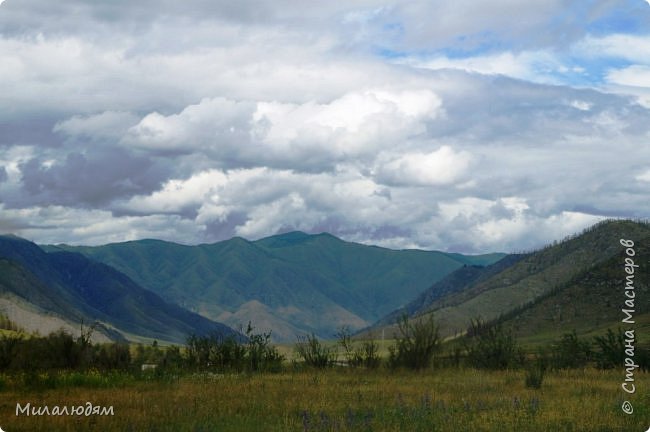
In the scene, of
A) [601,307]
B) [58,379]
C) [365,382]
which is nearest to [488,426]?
[365,382]

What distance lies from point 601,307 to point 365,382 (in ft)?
375

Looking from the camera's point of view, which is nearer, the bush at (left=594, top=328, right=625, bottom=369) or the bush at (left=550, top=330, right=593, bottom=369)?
the bush at (left=594, top=328, right=625, bottom=369)

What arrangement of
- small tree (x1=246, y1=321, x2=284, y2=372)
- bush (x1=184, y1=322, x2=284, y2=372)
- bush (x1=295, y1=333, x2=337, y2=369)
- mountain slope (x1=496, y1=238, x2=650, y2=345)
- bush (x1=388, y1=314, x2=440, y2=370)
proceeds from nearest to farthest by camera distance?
bush (x1=388, y1=314, x2=440, y2=370)
small tree (x1=246, y1=321, x2=284, y2=372)
bush (x1=184, y1=322, x2=284, y2=372)
bush (x1=295, y1=333, x2=337, y2=369)
mountain slope (x1=496, y1=238, x2=650, y2=345)

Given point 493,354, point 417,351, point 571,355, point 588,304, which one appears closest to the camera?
point 417,351

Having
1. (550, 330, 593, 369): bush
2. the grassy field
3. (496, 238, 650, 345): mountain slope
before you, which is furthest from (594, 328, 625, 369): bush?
(496, 238, 650, 345): mountain slope

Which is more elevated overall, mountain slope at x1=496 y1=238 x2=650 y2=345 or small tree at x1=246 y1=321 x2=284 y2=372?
mountain slope at x1=496 y1=238 x2=650 y2=345

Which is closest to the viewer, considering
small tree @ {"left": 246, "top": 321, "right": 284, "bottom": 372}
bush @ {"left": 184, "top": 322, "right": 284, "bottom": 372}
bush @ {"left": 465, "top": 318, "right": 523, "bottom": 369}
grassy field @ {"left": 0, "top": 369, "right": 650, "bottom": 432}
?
grassy field @ {"left": 0, "top": 369, "right": 650, "bottom": 432}

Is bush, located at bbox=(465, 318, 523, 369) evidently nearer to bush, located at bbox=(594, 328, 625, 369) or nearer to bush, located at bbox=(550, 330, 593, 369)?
bush, located at bbox=(550, 330, 593, 369)

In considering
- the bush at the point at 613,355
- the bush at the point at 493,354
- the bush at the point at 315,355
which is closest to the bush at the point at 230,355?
the bush at the point at 315,355

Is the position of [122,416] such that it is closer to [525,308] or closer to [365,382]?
[365,382]

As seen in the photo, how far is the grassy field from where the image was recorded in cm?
1862

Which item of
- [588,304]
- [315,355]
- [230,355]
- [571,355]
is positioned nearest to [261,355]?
[230,355]

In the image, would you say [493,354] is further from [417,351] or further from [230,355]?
[230,355]

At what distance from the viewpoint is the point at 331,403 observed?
2236 centimetres
